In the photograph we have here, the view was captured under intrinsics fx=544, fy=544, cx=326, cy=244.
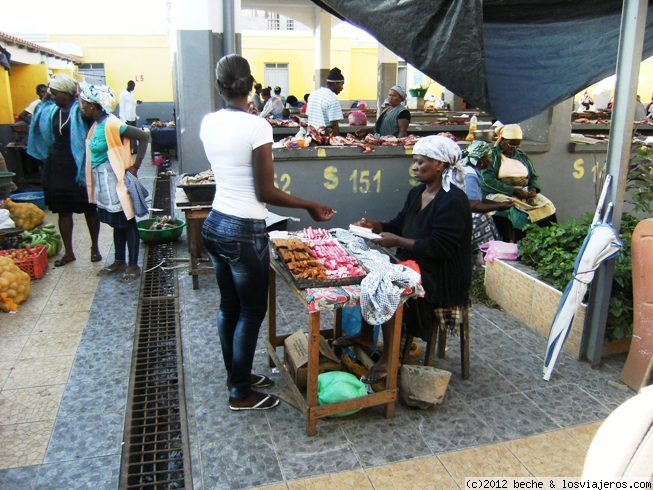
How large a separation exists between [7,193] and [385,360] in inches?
235

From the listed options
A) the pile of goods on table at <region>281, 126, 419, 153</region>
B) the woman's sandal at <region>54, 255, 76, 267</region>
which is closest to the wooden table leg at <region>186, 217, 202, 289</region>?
the pile of goods on table at <region>281, 126, 419, 153</region>

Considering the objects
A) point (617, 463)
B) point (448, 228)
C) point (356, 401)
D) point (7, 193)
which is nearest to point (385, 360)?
point (356, 401)

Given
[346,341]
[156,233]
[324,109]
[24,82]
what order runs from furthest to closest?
[24,82]
[324,109]
[156,233]
[346,341]

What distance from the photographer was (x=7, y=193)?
6.99 metres

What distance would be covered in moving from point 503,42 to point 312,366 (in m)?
2.88

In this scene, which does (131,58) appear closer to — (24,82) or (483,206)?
(24,82)

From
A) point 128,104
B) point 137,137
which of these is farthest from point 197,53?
point 128,104

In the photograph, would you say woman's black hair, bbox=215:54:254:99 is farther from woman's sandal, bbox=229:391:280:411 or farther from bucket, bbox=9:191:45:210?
bucket, bbox=9:191:45:210

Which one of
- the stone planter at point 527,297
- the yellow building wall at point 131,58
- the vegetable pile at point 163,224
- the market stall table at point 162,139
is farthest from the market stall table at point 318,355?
the yellow building wall at point 131,58

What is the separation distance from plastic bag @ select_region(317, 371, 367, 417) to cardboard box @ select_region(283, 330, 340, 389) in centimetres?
13

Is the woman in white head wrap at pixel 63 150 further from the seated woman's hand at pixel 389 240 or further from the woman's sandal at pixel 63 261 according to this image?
the seated woman's hand at pixel 389 240

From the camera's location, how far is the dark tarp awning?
3.42 m

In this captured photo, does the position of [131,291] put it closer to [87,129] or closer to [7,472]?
[87,129]

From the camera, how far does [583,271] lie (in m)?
3.48
